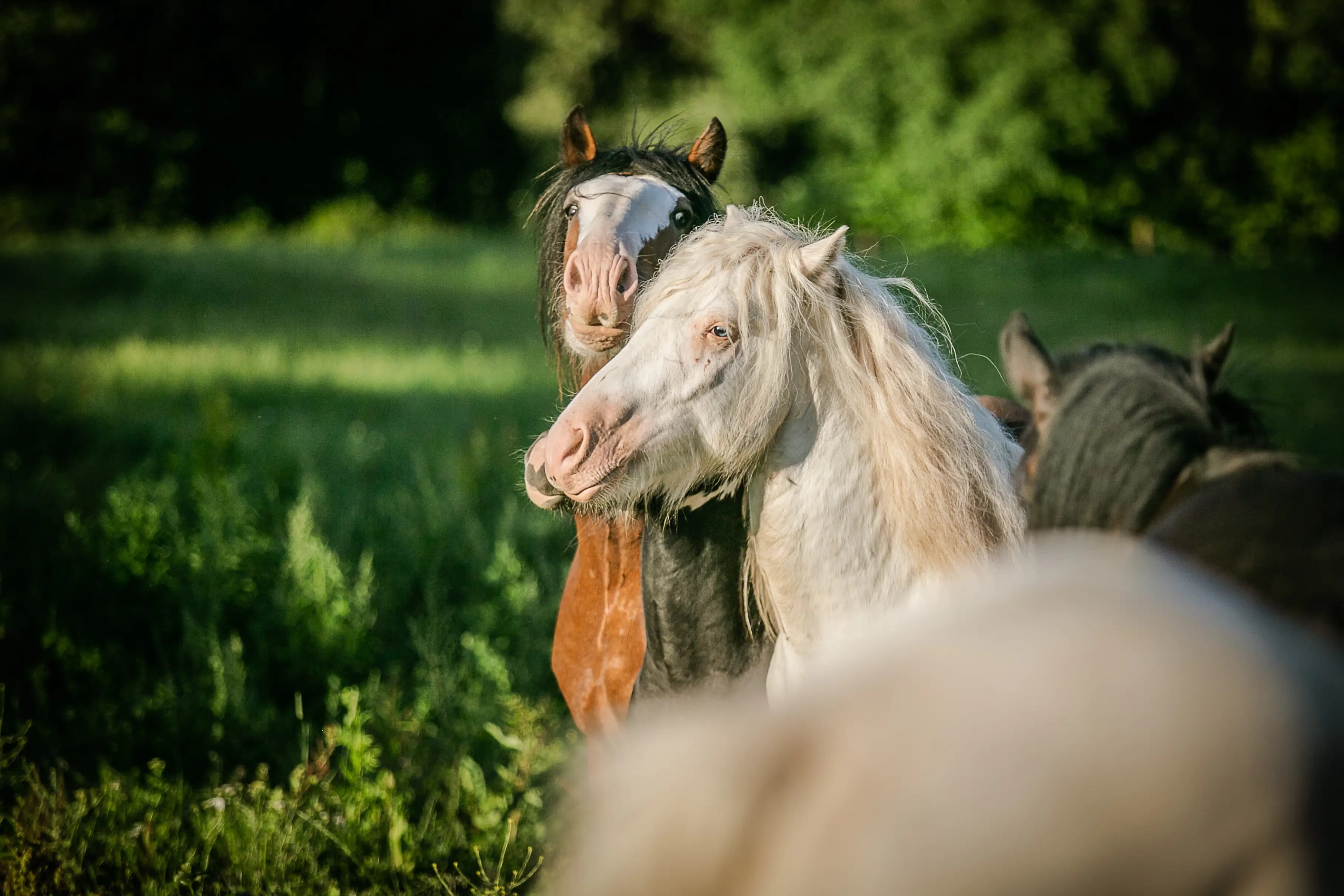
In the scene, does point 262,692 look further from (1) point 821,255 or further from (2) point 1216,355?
(2) point 1216,355

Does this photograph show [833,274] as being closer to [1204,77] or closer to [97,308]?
[97,308]

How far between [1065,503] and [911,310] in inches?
51.1

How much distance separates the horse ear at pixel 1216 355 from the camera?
163 cm

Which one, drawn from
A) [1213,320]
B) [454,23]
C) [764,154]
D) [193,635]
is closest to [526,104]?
[454,23]

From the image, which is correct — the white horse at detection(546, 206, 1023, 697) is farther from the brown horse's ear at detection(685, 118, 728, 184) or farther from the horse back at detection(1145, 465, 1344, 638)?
the brown horse's ear at detection(685, 118, 728, 184)

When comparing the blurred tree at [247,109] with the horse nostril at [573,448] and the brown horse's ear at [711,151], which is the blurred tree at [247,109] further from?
the horse nostril at [573,448]

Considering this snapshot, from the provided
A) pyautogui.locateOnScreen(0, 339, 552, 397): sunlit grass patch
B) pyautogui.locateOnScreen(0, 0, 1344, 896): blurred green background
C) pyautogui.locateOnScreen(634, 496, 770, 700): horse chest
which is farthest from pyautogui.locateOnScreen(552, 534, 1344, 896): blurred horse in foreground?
pyautogui.locateOnScreen(0, 339, 552, 397): sunlit grass patch

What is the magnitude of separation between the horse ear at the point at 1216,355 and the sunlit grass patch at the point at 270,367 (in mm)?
8572

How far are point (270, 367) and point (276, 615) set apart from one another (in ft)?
24.7

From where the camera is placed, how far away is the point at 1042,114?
2530 cm

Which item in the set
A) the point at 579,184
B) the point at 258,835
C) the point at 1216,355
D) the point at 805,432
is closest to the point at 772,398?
the point at 805,432

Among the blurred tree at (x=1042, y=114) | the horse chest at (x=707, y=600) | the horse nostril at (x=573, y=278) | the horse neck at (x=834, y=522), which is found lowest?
the horse chest at (x=707, y=600)

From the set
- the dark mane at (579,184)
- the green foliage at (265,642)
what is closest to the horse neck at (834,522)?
the dark mane at (579,184)

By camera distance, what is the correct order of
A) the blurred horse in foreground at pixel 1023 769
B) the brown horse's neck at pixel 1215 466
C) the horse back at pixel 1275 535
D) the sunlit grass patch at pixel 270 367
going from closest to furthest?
the blurred horse in foreground at pixel 1023 769 → the horse back at pixel 1275 535 → the brown horse's neck at pixel 1215 466 → the sunlit grass patch at pixel 270 367
